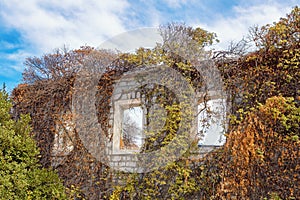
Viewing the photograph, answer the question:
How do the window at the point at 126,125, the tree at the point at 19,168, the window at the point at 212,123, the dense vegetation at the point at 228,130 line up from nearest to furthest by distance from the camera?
the dense vegetation at the point at 228,130
the tree at the point at 19,168
the window at the point at 212,123
the window at the point at 126,125

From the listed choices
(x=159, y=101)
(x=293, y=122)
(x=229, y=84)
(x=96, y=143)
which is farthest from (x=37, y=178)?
(x=293, y=122)

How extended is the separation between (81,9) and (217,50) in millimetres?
2741

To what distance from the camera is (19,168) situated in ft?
17.6

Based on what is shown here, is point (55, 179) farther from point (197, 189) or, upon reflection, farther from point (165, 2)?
point (165, 2)

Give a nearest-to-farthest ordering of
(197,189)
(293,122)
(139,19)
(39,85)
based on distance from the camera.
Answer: (293,122), (197,189), (139,19), (39,85)

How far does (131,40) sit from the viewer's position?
6.76m

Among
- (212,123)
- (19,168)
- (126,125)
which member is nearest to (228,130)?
(212,123)

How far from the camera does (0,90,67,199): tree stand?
17.0 ft

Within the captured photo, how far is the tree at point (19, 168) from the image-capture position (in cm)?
520

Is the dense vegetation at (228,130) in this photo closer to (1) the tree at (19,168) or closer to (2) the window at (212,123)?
(1) the tree at (19,168)

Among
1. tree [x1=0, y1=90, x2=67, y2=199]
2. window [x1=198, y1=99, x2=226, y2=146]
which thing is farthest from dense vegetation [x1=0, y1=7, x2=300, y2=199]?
window [x1=198, y1=99, x2=226, y2=146]

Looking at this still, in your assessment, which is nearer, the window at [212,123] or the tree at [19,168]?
the tree at [19,168]

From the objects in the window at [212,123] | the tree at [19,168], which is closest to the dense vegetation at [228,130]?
the tree at [19,168]

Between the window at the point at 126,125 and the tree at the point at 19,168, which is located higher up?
the window at the point at 126,125
